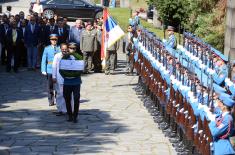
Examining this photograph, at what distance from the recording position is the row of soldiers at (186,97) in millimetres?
11578

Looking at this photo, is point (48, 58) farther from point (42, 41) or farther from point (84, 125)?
point (42, 41)

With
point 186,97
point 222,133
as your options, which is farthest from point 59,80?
point 222,133

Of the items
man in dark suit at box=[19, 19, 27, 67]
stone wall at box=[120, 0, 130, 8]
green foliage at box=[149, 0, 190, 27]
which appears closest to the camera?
man in dark suit at box=[19, 19, 27, 67]

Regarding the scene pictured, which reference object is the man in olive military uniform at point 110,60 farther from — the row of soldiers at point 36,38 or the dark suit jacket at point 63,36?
the dark suit jacket at point 63,36

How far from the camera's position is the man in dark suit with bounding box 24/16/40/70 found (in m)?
24.4

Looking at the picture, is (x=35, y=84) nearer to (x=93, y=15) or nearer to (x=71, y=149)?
(x=71, y=149)

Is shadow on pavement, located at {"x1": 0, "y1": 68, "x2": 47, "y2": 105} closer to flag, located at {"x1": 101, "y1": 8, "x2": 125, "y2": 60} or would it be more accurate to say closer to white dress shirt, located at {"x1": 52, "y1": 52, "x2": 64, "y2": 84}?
flag, located at {"x1": 101, "y1": 8, "x2": 125, "y2": 60}

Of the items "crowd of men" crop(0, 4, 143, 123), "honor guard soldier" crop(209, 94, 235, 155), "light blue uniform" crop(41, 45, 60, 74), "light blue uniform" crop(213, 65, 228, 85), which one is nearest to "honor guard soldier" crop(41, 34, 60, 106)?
"light blue uniform" crop(41, 45, 60, 74)

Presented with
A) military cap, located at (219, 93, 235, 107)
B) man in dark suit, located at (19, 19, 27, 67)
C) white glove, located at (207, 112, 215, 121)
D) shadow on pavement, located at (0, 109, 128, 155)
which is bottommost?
shadow on pavement, located at (0, 109, 128, 155)

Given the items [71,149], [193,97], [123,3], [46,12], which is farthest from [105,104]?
[123,3]

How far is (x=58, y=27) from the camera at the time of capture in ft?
82.3

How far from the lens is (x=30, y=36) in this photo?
80.1ft

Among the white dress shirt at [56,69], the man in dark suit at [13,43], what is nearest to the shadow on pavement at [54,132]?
the white dress shirt at [56,69]

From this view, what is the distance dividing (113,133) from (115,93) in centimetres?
509
